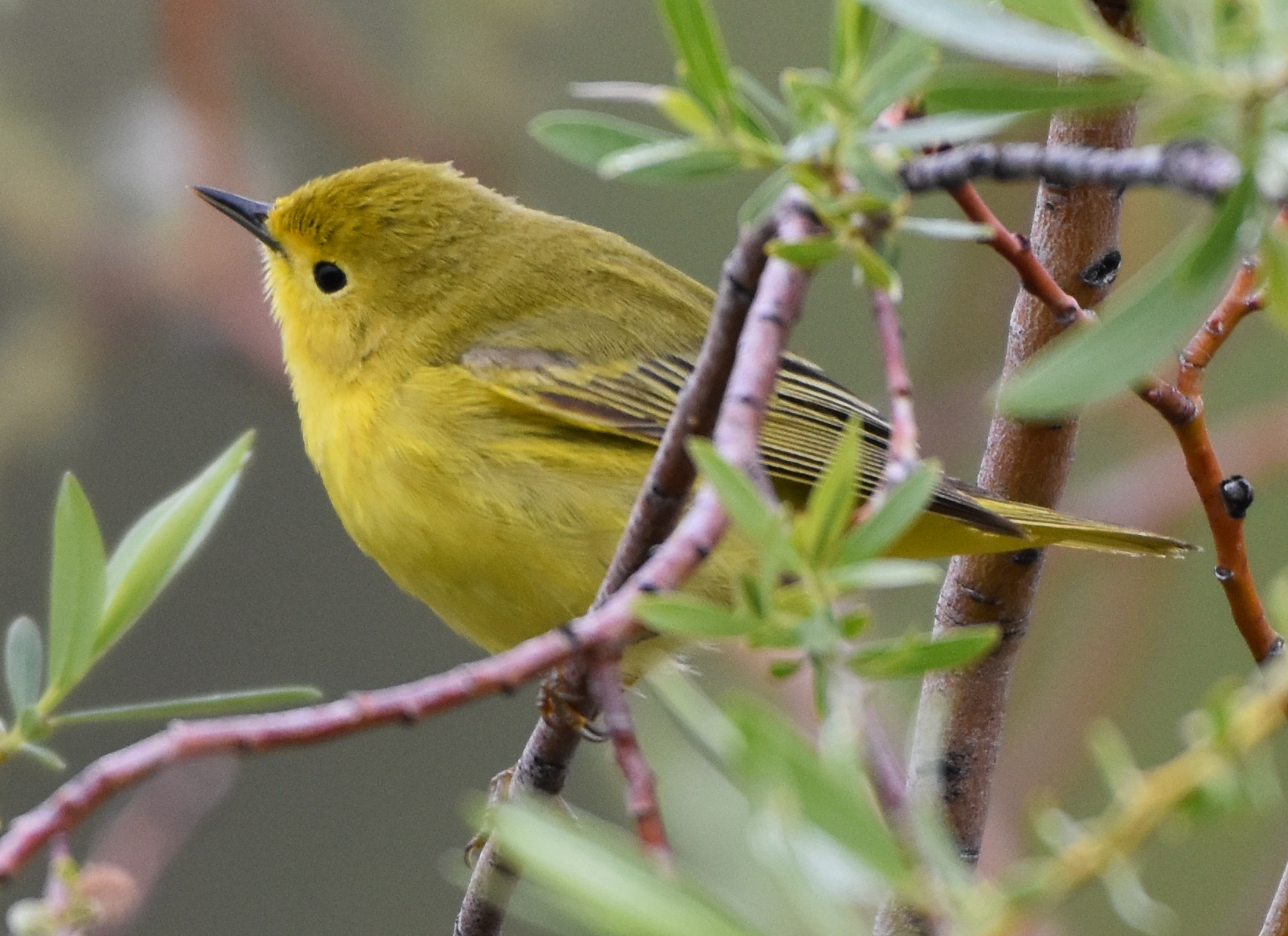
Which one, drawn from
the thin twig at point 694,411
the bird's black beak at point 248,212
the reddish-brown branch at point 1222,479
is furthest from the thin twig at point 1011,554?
the bird's black beak at point 248,212

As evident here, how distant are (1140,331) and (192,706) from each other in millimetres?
658

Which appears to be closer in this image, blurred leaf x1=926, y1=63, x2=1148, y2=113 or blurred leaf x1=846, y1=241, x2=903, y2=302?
blurred leaf x1=926, y1=63, x2=1148, y2=113

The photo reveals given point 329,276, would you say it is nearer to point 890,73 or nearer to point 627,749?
point 890,73

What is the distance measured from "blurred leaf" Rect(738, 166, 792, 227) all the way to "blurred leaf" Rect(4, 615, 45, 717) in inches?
22.7

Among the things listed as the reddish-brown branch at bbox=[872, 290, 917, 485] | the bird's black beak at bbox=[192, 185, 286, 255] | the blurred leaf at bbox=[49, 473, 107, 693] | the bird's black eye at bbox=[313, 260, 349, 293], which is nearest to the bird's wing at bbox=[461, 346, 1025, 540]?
the bird's black eye at bbox=[313, 260, 349, 293]

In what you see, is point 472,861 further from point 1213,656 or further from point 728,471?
point 1213,656

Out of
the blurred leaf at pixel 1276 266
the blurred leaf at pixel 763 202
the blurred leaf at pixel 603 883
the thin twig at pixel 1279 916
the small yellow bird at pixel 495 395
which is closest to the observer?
the blurred leaf at pixel 603 883

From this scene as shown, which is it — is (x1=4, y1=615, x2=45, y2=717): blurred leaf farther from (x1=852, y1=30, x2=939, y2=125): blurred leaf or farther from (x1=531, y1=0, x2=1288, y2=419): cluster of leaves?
(x1=852, y1=30, x2=939, y2=125): blurred leaf

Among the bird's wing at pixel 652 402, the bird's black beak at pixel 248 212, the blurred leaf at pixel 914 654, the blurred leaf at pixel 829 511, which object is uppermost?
the bird's black beak at pixel 248 212

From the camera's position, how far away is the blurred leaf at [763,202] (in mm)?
1090

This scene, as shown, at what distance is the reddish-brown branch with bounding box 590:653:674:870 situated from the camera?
799mm

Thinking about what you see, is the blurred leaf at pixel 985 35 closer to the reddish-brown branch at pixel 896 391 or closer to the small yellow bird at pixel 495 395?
the reddish-brown branch at pixel 896 391

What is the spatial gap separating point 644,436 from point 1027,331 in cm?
83

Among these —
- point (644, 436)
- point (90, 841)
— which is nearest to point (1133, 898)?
point (644, 436)
